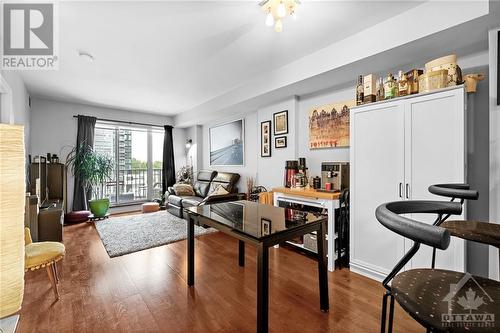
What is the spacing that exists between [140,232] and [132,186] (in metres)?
2.62

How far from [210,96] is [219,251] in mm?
2979

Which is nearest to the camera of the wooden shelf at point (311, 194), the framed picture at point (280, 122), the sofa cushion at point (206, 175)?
the wooden shelf at point (311, 194)

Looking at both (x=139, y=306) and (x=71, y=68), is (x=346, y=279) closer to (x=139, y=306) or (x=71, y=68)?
(x=139, y=306)

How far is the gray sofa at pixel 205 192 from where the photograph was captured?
4355 millimetres

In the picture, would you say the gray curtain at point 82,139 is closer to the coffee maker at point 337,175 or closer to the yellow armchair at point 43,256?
the yellow armchair at point 43,256

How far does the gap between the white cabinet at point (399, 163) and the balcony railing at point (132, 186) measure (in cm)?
538

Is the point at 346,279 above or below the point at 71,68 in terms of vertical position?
below

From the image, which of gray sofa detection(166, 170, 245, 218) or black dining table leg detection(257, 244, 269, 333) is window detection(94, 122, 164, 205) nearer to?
gray sofa detection(166, 170, 245, 218)

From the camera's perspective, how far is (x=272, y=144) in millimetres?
3998

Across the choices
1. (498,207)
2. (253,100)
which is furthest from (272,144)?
(498,207)

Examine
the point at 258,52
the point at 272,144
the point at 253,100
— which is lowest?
the point at 272,144

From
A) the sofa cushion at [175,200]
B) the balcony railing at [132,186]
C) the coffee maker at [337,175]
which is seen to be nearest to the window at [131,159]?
the balcony railing at [132,186]

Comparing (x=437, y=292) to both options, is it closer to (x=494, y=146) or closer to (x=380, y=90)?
(x=494, y=146)

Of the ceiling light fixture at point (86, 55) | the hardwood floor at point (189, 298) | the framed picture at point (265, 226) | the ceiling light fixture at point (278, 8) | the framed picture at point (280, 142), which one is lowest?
the hardwood floor at point (189, 298)
